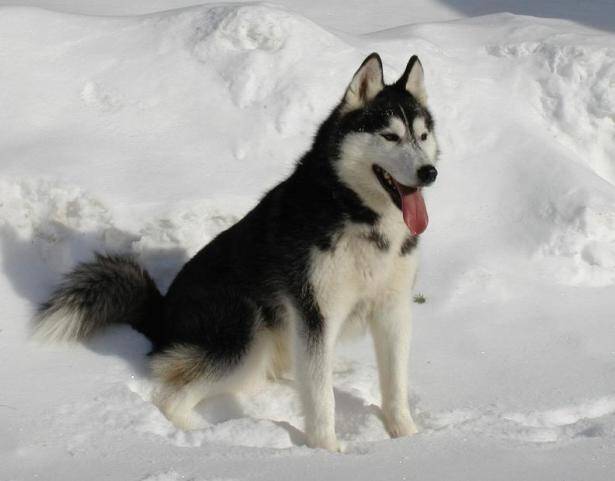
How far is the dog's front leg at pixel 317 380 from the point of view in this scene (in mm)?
3883

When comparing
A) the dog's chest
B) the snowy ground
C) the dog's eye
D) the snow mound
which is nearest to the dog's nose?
the dog's eye

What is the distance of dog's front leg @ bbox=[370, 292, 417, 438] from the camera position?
4.06 m

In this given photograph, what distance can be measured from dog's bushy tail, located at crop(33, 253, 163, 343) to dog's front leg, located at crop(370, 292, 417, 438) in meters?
1.25

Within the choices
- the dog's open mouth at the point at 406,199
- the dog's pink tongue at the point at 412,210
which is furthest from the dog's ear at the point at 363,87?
the dog's pink tongue at the point at 412,210

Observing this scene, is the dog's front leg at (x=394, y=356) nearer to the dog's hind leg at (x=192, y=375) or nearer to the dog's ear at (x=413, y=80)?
the dog's hind leg at (x=192, y=375)

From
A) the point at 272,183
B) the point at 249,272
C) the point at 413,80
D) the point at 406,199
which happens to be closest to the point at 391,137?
the point at 406,199

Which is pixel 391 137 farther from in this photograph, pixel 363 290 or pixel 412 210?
pixel 363 290

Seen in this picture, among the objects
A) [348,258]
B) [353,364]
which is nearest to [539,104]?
[353,364]

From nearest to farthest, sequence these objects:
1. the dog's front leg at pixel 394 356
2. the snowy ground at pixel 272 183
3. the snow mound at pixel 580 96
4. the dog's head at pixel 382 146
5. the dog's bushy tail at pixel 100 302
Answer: the snowy ground at pixel 272 183
the dog's head at pixel 382 146
the dog's front leg at pixel 394 356
the dog's bushy tail at pixel 100 302
the snow mound at pixel 580 96

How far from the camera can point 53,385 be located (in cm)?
403

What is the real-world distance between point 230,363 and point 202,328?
0.22 m

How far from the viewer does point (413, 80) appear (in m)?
4.17

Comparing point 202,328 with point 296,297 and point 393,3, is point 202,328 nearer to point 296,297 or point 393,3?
point 296,297

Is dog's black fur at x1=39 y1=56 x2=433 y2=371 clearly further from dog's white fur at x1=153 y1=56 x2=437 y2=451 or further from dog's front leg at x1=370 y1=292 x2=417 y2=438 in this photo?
dog's front leg at x1=370 y1=292 x2=417 y2=438
